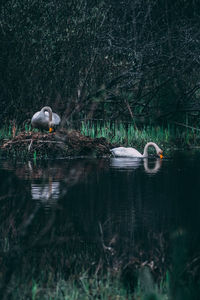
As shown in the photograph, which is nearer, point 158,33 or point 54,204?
point 54,204

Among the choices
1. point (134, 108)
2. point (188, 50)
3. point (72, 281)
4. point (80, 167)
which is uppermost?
point (188, 50)

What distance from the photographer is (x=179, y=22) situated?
22812 millimetres

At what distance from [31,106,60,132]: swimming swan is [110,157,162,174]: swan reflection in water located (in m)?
3.27

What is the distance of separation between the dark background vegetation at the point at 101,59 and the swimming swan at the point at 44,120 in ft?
4.77

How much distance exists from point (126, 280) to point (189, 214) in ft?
10.0

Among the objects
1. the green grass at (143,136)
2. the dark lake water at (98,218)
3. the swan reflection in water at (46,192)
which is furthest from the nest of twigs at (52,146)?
the swan reflection in water at (46,192)

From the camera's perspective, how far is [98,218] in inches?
285

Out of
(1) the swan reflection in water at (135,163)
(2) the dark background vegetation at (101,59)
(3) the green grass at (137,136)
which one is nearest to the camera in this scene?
(1) the swan reflection in water at (135,163)

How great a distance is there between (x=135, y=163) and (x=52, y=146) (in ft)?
9.71

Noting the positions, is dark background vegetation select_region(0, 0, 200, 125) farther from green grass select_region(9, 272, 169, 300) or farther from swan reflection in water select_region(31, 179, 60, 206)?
green grass select_region(9, 272, 169, 300)

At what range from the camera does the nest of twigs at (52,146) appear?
1678 centimetres

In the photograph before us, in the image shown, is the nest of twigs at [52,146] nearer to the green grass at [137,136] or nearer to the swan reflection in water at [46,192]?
the green grass at [137,136]

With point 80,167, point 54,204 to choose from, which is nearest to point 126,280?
point 54,204

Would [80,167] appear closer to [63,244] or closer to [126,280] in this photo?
[63,244]
